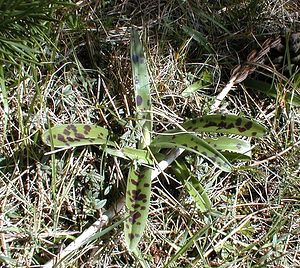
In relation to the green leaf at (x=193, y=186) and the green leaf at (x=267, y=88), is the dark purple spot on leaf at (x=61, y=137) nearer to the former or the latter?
the green leaf at (x=193, y=186)

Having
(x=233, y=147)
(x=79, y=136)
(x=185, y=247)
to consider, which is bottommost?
(x=185, y=247)

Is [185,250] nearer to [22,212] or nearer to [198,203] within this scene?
[198,203]

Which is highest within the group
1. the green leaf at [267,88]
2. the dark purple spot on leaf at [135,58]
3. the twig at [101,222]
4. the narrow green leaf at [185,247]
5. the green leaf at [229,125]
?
the dark purple spot on leaf at [135,58]

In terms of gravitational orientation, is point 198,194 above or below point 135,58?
below

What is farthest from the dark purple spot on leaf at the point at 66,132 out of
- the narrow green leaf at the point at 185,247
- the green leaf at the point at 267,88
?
the green leaf at the point at 267,88

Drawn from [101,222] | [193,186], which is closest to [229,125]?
[193,186]

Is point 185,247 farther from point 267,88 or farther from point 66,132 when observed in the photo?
point 267,88
